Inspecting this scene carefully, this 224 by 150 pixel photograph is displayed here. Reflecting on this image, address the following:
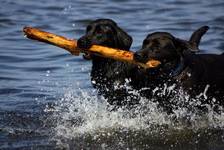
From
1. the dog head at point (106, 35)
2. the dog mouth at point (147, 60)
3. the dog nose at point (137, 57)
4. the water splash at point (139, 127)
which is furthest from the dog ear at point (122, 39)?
the dog nose at point (137, 57)

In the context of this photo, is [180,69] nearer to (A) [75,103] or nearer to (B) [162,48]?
(B) [162,48]

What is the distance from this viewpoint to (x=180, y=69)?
8.56 metres

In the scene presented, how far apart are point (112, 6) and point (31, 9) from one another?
227cm

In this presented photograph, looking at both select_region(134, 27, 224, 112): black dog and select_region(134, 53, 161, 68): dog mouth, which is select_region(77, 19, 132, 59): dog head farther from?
select_region(134, 53, 161, 68): dog mouth

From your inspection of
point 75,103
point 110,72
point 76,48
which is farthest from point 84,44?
point 75,103

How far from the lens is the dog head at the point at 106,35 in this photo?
923 cm

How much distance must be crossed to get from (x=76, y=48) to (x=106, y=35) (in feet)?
2.22

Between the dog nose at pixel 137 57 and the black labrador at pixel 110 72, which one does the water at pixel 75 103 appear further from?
the dog nose at pixel 137 57

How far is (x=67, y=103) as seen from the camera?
10.6 metres

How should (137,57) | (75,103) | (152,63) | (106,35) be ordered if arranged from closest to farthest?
1. (137,57)
2. (152,63)
3. (106,35)
4. (75,103)

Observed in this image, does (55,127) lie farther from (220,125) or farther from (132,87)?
(220,125)

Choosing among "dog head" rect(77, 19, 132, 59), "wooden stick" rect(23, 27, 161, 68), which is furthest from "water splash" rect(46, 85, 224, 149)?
"dog head" rect(77, 19, 132, 59)

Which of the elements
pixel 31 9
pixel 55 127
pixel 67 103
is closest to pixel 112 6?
pixel 31 9

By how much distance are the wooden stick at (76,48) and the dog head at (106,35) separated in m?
0.34
